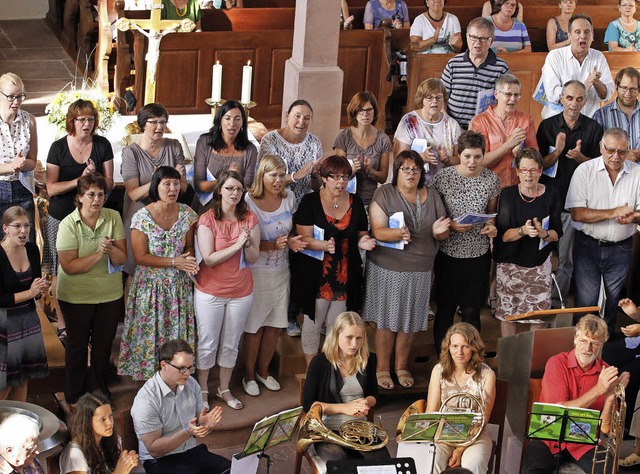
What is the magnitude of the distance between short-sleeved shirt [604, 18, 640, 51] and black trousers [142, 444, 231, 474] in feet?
21.6

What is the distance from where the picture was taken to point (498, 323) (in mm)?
8219

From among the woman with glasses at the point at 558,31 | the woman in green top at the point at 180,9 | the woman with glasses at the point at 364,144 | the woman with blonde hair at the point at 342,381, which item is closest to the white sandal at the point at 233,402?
the woman with blonde hair at the point at 342,381

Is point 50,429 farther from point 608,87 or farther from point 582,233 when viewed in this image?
point 608,87

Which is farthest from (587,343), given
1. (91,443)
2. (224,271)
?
(91,443)

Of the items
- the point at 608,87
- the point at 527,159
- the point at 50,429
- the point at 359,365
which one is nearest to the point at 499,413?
the point at 359,365

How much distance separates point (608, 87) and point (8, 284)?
4871 mm

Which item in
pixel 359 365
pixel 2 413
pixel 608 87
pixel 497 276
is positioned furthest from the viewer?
pixel 608 87

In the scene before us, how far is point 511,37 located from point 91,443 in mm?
6515

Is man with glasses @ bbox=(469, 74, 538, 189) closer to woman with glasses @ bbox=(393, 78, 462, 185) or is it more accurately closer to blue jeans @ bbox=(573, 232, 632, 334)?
woman with glasses @ bbox=(393, 78, 462, 185)

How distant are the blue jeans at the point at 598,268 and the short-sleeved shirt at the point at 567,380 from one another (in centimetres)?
131

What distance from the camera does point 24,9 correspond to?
14.5 metres

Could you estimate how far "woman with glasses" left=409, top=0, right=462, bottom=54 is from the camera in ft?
34.6

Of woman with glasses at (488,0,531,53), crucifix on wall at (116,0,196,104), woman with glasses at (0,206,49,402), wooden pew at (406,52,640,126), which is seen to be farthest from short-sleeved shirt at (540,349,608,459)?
woman with glasses at (488,0,531,53)

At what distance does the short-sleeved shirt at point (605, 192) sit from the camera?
7727mm
